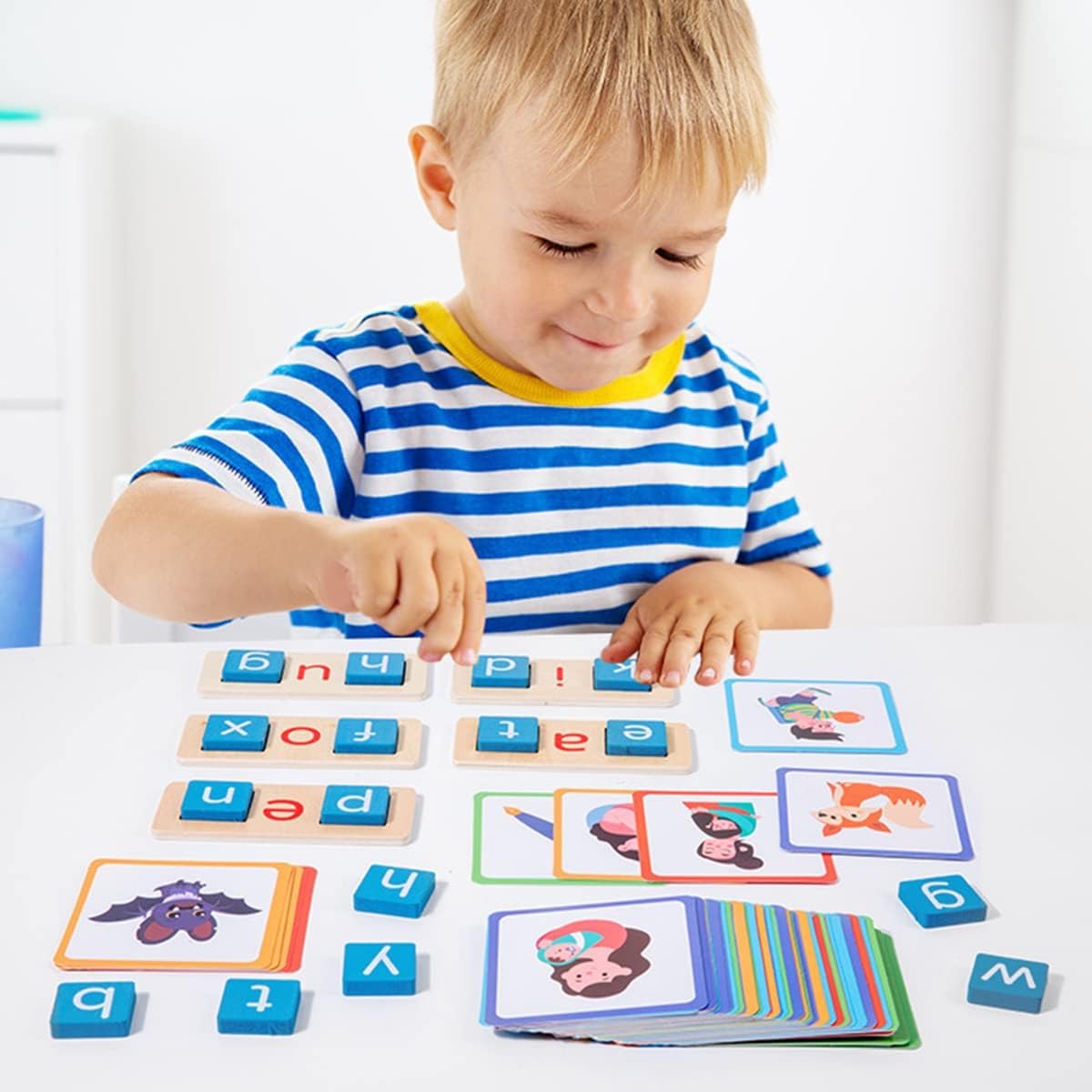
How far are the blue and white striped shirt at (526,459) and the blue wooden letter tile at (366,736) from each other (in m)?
0.28

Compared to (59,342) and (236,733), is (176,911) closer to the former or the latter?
(236,733)

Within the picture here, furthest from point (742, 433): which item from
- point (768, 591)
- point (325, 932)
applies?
point (325, 932)

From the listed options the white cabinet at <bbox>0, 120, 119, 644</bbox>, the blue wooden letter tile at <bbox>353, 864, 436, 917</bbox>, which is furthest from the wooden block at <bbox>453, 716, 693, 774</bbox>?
the white cabinet at <bbox>0, 120, 119, 644</bbox>

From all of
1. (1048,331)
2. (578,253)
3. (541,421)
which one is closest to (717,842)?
(578,253)

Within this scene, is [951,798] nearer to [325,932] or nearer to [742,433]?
[325,932]

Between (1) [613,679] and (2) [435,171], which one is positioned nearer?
(1) [613,679]

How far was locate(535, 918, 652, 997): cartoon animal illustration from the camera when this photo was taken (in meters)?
0.49

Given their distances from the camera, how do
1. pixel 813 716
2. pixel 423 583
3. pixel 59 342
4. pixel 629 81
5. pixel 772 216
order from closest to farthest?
pixel 423 583 → pixel 813 716 → pixel 629 81 → pixel 59 342 → pixel 772 216

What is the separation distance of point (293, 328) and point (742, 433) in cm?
136

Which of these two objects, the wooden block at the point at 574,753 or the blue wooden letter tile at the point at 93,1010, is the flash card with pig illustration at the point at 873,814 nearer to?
the wooden block at the point at 574,753

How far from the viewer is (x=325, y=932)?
0.53 meters

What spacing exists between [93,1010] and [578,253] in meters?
0.50

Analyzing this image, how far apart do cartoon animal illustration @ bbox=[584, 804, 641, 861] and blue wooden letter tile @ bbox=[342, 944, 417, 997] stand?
0.11 meters

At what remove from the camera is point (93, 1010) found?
48cm
